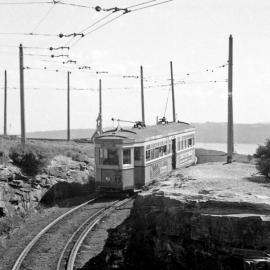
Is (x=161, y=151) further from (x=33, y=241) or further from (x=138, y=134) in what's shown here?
(x=33, y=241)

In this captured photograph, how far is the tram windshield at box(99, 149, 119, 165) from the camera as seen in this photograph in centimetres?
2077

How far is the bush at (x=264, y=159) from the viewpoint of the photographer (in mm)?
17031

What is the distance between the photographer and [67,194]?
22875mm

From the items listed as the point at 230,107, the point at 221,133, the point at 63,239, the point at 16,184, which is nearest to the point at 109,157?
the point at 16,184

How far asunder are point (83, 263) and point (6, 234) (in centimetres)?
Result: 462

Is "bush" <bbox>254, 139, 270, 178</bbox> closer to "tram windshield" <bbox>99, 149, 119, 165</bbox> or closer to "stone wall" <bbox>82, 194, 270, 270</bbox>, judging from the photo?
"stone wall" <bbox>82, 194, 270, 270</bbox>

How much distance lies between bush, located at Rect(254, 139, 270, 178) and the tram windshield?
6531 mm

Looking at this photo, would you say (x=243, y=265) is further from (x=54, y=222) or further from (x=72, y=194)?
(x=72, y=194)

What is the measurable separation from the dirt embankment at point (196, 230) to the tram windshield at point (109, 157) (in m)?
5.06

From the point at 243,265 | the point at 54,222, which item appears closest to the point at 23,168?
the point at 54,222

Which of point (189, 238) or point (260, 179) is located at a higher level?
point (260, 179)

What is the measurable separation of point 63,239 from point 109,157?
6204mm

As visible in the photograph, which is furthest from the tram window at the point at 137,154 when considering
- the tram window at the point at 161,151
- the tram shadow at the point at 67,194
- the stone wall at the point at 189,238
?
the stone wall at the point at 189,238

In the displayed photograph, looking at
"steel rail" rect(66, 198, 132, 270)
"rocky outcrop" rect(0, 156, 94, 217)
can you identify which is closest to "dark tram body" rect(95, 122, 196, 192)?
"steel rail" rect(66, 198, 132, 270)
